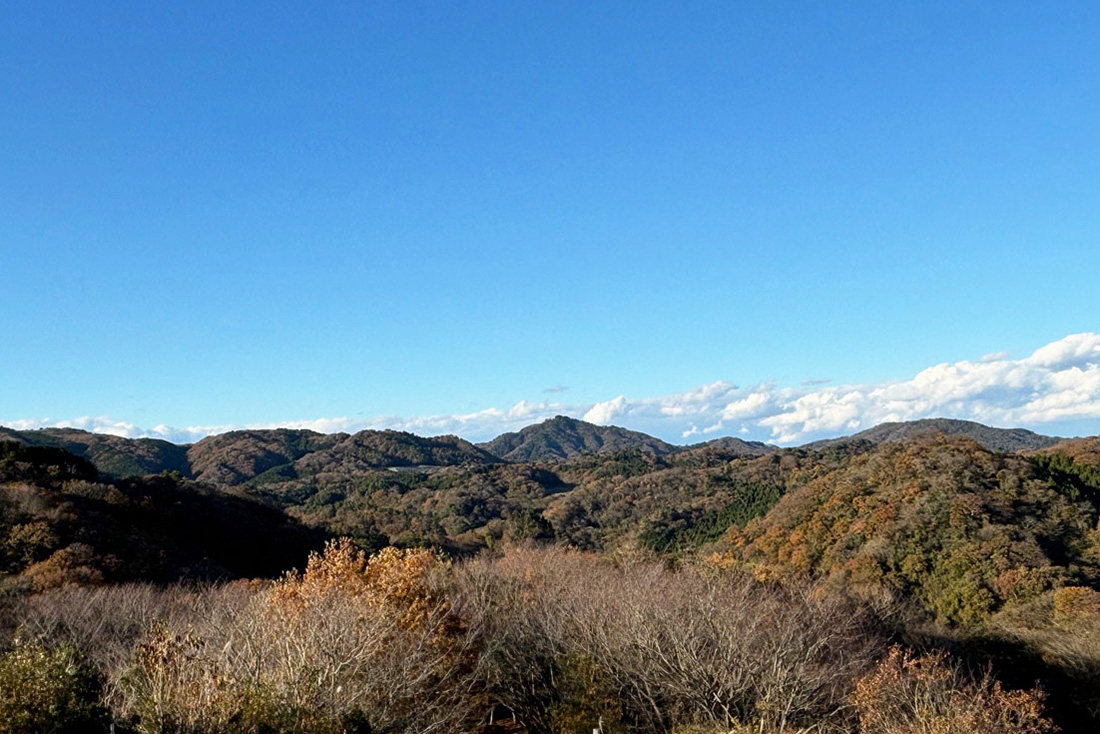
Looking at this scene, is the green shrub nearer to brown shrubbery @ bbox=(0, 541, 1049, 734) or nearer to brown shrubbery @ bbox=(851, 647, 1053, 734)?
brown shrubbery @ bbox=(0, 541, 1049, 734)

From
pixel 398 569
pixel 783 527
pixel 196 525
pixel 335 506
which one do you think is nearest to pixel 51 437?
pixel 335 506

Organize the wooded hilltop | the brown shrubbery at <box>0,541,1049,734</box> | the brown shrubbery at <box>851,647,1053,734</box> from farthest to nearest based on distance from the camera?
the brown shrubbery at <box>851,647,1053,734</box>, the wooded hilltop, the brown shrubbery at <box>0,541,1049,734</box>

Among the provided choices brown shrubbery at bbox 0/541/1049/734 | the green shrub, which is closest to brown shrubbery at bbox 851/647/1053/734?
brown shrubbery at bbox 0/541/1049/734

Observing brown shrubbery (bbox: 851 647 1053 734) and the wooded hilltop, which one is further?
brown shrubbery (bbox: 851 647 1053 734)

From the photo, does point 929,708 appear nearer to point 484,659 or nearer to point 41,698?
point 484,659

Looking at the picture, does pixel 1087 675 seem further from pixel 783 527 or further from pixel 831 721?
pixel 783 527

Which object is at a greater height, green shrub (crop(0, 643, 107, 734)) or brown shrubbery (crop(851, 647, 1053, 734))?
green shrub (crop(0, 643, 107, 734))

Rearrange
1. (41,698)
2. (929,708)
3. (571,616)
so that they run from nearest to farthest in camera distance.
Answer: (41,698) < (929,708) < (571,616)

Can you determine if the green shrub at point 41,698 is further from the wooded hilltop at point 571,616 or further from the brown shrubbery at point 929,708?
the brown shrubbery at point 929,708

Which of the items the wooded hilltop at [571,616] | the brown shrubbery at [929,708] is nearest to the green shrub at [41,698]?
the wooded hilltop at [571,616]

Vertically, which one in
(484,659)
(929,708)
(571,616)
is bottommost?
(484,659)

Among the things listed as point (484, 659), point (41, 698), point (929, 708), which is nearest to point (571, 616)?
point (484, 659)

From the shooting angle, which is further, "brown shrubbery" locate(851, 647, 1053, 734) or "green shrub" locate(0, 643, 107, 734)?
"brown shrubbery" locate(851, 647, 1053, 734)

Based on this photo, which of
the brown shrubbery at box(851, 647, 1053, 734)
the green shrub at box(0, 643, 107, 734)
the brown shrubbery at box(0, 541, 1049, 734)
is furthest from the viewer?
the brown shrubbery at box(851, 647, 1053, 734)
